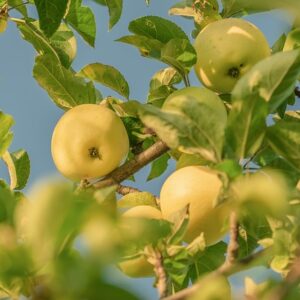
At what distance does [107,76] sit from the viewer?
1.90 meters

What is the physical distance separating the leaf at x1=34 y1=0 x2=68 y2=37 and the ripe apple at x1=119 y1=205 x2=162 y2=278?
0.51 m

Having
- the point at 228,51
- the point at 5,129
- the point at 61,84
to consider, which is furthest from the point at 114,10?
the point at 5,129

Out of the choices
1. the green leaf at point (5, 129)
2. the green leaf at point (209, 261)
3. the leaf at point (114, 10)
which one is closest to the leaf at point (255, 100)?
the green leaf at point (5, 129)

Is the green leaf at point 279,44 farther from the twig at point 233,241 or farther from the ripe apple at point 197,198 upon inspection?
the twig at point 233,241

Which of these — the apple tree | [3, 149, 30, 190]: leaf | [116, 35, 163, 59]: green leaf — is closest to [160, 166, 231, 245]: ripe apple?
the apple tree

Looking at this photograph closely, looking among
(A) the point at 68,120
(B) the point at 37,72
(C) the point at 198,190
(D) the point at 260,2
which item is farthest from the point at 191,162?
(D) the point at 260,2

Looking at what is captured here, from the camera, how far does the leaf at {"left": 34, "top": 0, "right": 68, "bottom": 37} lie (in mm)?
1653

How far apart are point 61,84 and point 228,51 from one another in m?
0.47

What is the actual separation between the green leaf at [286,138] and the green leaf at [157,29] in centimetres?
74

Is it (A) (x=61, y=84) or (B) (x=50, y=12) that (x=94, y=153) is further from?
(B) (x=50, y=12)

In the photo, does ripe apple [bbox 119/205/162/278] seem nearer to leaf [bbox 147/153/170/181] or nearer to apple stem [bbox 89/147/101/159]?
apple stem [bbox 89/147/101/159]

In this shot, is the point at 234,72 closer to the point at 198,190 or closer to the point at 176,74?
the point at 176,74

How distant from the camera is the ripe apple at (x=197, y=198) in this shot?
1395 millimetres

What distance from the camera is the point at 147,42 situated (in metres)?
1.79
